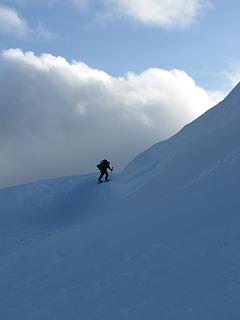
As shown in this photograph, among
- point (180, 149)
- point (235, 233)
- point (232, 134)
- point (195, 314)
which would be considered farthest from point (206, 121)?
point (195, 314)

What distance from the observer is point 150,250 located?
12.9 m

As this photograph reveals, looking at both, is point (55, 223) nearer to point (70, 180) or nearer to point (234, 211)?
point (70, 180)

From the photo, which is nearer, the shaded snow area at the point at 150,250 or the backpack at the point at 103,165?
the shaded snow area at the point at 150,250

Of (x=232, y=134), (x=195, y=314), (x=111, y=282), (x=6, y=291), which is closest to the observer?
(x=195, y=314)

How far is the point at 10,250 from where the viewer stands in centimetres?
1870

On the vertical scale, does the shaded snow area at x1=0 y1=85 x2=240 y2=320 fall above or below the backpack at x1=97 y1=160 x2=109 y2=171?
below

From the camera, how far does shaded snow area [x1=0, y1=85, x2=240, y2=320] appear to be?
9.96 metres

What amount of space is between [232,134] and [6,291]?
12.2 m

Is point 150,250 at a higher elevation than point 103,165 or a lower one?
lower

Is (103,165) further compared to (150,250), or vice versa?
(103,165)

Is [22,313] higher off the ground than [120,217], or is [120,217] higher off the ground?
[120,217]

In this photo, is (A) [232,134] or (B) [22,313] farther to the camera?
(A) [232,134]

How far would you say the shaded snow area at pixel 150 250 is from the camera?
996 centimetres

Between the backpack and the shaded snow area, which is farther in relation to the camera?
the backpack
